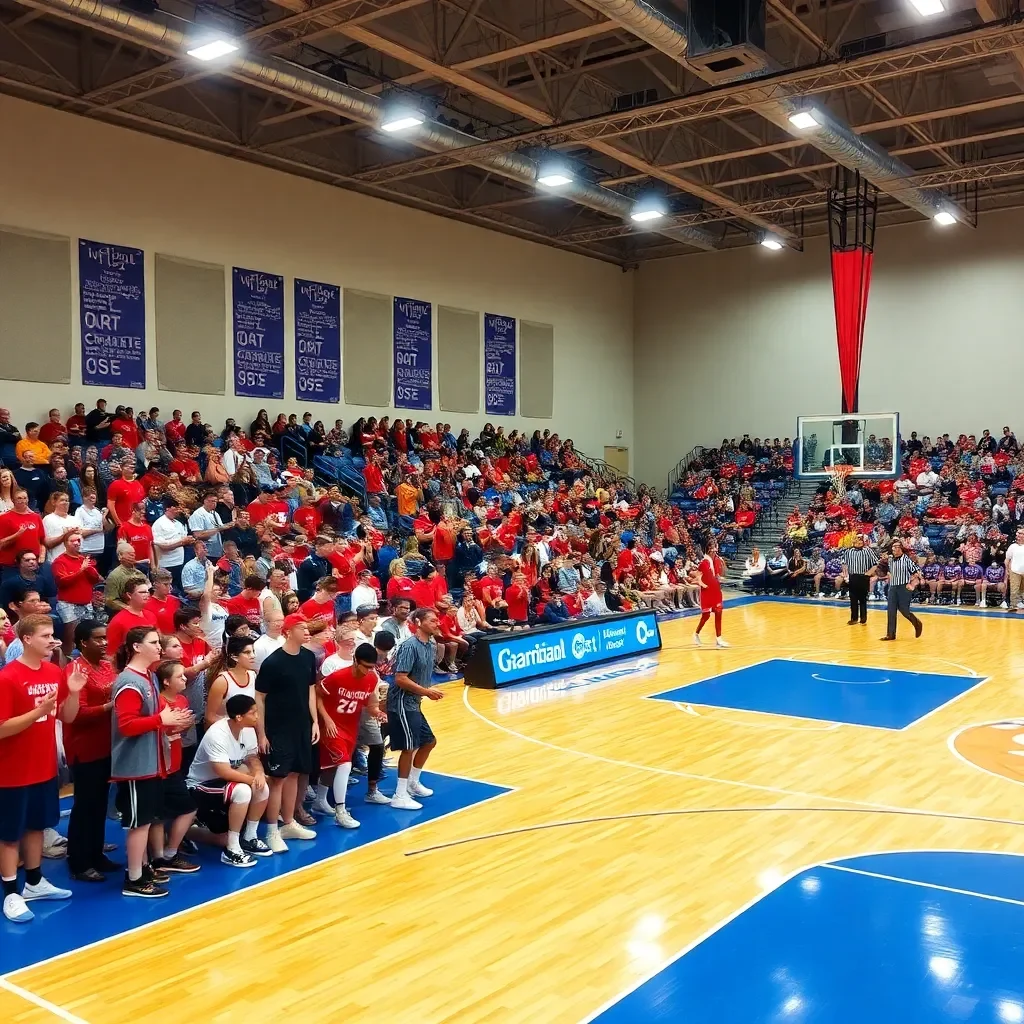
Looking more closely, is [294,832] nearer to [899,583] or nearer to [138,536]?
[138,536]

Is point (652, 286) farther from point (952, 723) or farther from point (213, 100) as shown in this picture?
point (952, 723)

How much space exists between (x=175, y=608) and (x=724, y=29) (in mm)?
9132

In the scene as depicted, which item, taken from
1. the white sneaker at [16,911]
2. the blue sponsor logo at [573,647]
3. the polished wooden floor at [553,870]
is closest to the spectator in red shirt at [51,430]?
the blue sponsor logo at [573,647]

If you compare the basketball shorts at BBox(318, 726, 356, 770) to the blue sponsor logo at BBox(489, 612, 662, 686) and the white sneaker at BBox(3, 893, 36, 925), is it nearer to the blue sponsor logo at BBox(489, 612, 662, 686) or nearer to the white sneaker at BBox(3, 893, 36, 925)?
the white sneaker at BBox(3, 893, 36, 925)

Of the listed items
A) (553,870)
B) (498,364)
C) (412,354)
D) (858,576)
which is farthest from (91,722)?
(498,364)

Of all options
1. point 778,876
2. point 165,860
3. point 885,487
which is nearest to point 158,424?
point 165,860

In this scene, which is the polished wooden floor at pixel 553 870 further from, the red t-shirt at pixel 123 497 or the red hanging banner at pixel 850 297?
the red hanging banner at pixel 850 297

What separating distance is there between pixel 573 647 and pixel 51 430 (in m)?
8.86

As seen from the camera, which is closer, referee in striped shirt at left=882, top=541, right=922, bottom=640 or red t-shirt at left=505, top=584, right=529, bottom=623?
red t-shirt at left=505, top=584, right=529, bottom=623

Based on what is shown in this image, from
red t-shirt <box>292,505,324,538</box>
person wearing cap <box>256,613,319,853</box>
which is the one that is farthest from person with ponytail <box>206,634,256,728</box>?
red t-shirt <box>292,505,324,538</box>

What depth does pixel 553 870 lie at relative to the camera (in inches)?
272

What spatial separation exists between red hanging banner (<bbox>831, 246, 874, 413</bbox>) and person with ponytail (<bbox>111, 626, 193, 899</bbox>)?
19562 mm

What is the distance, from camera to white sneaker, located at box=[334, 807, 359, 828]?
765 centimetres

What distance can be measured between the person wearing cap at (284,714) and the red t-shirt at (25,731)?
54.7 inches
